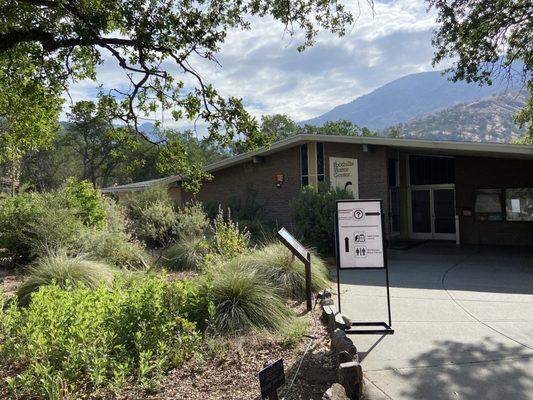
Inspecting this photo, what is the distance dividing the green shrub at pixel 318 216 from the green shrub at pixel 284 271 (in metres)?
5.11

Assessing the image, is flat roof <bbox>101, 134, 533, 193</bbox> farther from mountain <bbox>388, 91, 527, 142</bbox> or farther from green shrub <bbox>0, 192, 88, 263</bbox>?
mountain <bbox>388, 91, 527, 142</bbox>

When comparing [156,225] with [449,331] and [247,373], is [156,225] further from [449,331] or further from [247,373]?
[247,373]

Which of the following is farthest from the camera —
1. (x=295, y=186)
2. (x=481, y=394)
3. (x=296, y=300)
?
(x=295, y=186)

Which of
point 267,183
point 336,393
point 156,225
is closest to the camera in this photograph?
point 336,393

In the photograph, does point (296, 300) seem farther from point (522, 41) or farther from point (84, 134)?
point (84, 134)

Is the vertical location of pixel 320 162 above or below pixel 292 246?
above

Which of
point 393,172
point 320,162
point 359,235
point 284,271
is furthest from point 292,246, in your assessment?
point 393,172

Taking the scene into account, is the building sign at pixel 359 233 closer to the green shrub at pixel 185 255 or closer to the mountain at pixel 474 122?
the green shrub at pixel 185 255

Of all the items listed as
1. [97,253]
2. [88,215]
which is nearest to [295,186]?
[88,215]

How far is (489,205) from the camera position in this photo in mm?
17938

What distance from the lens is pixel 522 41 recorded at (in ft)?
41.1

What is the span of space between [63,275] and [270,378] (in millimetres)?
5719

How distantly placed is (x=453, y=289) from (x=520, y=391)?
498 cm

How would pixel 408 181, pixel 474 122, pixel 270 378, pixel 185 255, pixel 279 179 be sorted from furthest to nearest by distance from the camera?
pixel 474 122 → pixel 408 181 → pixel 279 179 → pixel 185 255 → pixel 270 378
